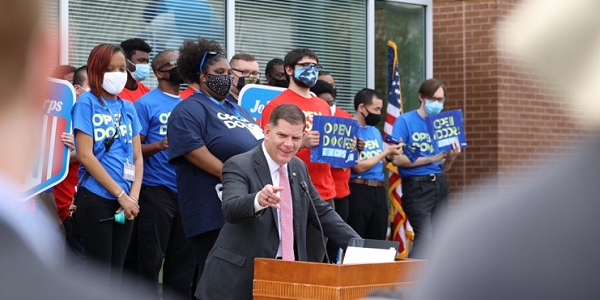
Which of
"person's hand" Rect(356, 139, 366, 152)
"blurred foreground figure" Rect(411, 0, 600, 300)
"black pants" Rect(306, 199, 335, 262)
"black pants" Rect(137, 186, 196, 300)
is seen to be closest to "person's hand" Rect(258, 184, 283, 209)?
"black pants" Rect(306, 199, 335, 262)

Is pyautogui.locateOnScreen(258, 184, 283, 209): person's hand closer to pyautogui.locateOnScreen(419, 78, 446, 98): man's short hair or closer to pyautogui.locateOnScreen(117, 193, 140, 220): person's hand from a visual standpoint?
pyautogui.locateOnScreen(117, 193, 140, 220): person's hand

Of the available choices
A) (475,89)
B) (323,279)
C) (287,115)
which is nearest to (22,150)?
(323,279)

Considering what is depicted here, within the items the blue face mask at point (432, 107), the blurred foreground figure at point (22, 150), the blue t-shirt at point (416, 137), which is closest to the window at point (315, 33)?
the blue t-shirt at point (416, 137)

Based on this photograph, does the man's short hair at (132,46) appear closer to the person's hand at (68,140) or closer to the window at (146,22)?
the window at (146,22)

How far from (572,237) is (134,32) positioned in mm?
9342

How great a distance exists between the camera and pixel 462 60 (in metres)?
13.4

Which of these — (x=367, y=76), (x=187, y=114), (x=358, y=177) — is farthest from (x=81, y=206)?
(x=367, y=76)

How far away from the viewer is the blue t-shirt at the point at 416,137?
10016 millimetres

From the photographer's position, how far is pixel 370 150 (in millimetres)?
9469

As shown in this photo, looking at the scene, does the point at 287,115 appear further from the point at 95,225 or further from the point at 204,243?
the point at 95,225

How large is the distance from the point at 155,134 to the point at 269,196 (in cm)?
279

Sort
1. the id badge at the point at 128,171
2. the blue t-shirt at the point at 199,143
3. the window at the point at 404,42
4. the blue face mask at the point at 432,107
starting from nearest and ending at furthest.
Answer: the blue t-shirt at the point at 199,143 → the id badge at the point at 128,171 → the blue face mask at the point at 432,107 → the window at the point at 404,42

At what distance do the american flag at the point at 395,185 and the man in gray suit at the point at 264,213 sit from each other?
5.35 meters

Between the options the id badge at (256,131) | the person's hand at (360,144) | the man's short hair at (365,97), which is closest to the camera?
the id badge at (256,131)
